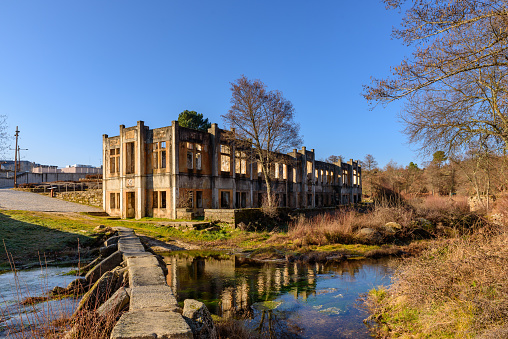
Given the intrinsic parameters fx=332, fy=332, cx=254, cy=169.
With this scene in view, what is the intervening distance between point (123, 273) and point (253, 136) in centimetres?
2028

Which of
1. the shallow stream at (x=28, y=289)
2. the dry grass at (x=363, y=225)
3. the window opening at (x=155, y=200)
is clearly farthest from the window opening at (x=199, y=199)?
the shallow stream at (x=28, y=289)

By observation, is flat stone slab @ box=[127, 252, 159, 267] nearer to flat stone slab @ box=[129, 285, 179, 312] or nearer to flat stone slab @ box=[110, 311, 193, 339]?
flat stone slab @ box=[129, 285, 179, 312]

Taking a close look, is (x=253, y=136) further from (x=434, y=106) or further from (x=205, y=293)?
(x=205, y=293)

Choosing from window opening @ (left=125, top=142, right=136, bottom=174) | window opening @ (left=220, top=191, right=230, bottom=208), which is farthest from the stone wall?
window opening @ (left=125, top=142, right=136, bottom=174)

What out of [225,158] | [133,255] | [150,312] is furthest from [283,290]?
[225,158]

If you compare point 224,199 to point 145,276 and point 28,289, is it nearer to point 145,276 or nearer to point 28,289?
point 28,289

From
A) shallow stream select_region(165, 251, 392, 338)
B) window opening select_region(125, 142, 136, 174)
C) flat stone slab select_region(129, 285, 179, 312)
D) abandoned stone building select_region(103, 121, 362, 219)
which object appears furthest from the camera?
window opening select_region(125, 142, 136, 174)

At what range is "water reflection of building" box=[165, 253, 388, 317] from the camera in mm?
8328

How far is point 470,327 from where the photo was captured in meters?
4.65

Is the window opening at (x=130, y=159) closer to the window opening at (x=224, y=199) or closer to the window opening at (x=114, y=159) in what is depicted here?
the window opening at (x=114, y=159)

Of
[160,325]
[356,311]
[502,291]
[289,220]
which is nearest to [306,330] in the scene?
[356,311]

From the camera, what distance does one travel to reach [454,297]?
5340 millimetres

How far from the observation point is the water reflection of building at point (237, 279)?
833 cm

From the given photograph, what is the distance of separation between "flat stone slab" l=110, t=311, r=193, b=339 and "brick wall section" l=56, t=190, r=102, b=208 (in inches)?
1203
